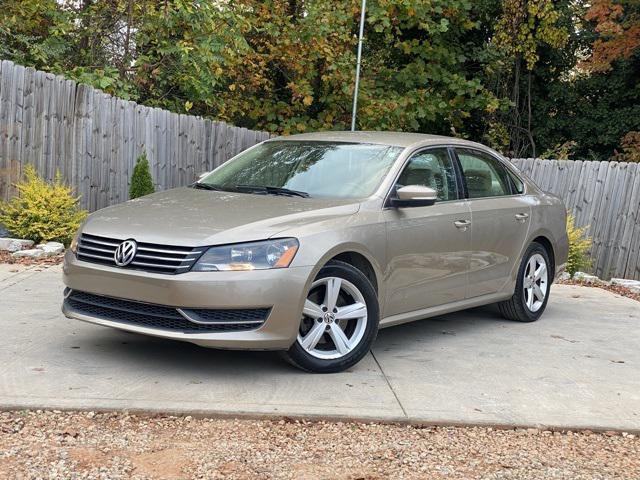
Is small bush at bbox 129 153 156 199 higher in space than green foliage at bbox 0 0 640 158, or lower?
lower

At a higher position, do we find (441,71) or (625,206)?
(441,71)

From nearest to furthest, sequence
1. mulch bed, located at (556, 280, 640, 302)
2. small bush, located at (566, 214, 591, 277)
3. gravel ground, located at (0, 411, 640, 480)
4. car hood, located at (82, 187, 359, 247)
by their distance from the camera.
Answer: gravel ground, located at (0, 411, 640, 480)
car hood, located at (82, 187, 359, 247)
mulch bed, located at (556, 280, 640, 302)
small bush, located at (566, 214, 591, 277)

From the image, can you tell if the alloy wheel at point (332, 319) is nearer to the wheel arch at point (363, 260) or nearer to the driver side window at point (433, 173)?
the wheel arch at point (363, 260)

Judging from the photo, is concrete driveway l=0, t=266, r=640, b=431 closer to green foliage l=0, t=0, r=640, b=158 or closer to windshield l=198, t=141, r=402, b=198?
windshield l=198, t=141, r=402, b=198

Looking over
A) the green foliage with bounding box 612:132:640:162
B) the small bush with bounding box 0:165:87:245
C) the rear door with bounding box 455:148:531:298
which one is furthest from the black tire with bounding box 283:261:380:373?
the green foliage with bounding box 612:132:640:162

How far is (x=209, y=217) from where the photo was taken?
5.40 metres

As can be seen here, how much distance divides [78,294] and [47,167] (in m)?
5.83

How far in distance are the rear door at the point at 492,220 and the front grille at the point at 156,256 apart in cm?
259

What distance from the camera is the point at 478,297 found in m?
6.86

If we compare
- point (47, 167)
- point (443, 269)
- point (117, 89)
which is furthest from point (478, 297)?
point (117, 89)

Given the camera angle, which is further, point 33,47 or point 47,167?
point 33,47

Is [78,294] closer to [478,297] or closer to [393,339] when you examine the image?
[393,339]

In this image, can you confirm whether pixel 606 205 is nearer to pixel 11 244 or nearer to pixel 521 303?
pixel 521 303

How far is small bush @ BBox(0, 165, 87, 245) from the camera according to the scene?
9.95 meters
